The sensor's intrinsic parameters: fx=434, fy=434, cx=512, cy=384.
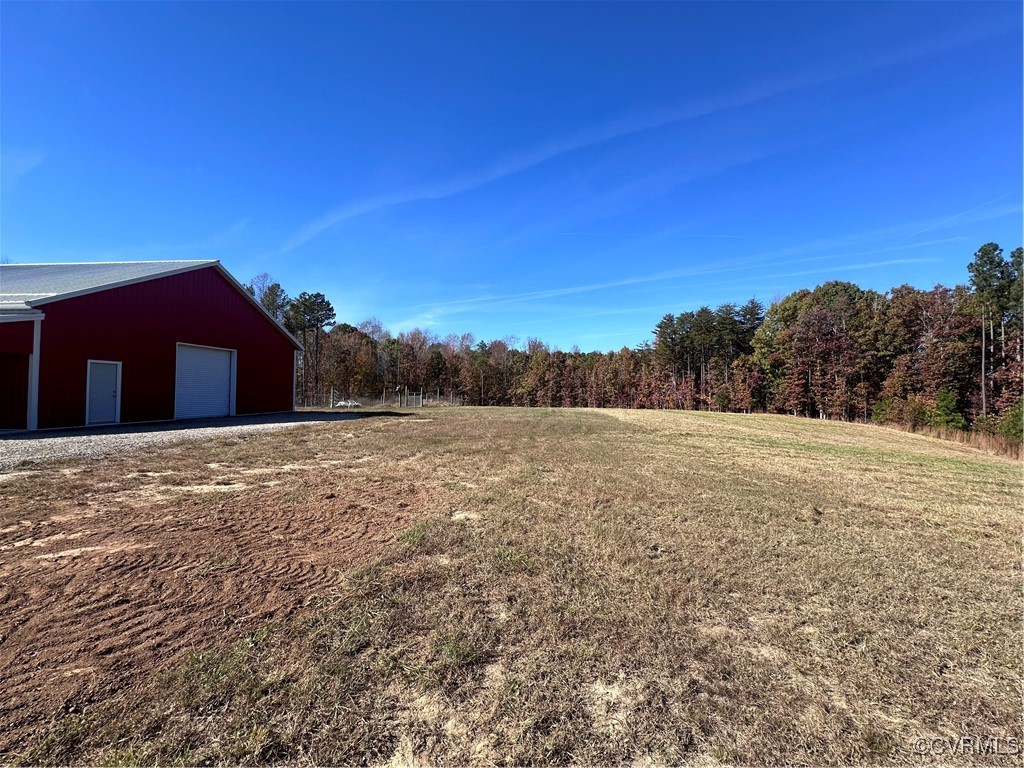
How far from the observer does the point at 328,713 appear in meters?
1.83

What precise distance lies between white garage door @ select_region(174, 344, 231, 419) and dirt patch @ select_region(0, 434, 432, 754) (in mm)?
10750

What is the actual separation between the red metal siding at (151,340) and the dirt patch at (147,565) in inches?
323

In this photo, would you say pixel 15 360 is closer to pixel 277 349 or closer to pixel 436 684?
pixel 277 349

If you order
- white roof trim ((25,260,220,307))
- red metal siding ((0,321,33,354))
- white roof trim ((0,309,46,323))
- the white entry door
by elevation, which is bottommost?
the white entry door

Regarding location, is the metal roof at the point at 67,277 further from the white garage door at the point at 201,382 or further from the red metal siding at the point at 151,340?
the white garage door at the point at 201,382

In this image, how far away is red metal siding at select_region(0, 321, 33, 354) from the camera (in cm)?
1095

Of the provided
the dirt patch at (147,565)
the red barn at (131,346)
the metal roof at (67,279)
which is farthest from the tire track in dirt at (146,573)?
the metal roof at (67,279)

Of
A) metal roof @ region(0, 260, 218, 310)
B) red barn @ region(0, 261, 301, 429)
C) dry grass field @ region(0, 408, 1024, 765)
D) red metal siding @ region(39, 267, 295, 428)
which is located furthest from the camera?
metal roof @ region(0, 260, 218, 310)

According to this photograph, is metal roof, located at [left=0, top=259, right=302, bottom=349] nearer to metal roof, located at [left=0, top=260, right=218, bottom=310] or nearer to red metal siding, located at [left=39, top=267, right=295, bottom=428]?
metal roof, located at [left=0, top=260, right=218, bottom=310]

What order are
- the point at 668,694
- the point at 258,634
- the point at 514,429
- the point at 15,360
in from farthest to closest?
the point at 514,429, the point at 15,360, the point at 258,634, the point at 668,694

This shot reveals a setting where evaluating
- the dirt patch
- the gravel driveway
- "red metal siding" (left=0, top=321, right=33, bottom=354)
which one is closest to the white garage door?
the gravel driveway

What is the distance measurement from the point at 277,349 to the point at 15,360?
908cm

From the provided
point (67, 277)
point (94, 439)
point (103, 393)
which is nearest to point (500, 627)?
point (94, 439)

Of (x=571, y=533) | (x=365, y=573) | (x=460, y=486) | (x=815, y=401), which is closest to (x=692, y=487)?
(x=571, y=533)
